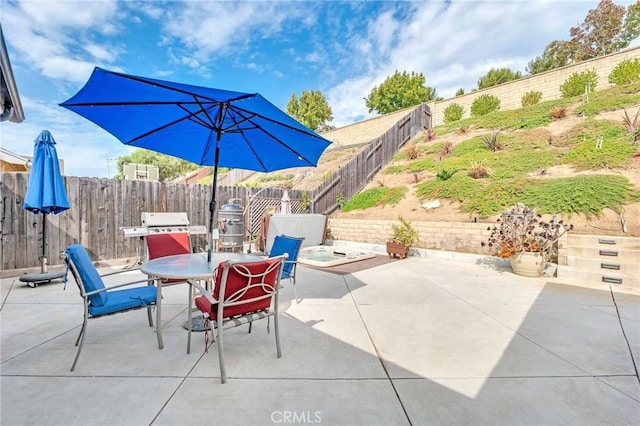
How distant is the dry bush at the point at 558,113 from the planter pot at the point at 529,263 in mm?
8612

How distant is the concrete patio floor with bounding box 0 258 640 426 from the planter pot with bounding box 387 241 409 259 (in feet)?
10.2

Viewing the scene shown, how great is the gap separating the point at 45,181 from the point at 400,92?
2618 centimetres

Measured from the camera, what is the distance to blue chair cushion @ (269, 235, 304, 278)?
11.6 ft

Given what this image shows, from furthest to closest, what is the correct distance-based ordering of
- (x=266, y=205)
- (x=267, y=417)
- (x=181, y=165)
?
(x=181, y=165) < (x=266, y=205) < (x=267, y=417)

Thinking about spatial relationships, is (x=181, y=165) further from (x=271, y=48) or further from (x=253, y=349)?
(x=253, y=349)

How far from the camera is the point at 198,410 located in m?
1.66

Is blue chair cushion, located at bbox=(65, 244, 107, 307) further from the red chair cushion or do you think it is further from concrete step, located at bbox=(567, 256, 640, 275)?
concrete step, located at bbox=(567, 256, 640, 275)

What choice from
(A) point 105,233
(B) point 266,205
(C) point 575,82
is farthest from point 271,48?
(C) point 575,82

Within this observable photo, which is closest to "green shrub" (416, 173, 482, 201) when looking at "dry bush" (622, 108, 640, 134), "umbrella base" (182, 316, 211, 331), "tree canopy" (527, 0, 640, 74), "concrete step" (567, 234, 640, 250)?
"concrete step" (567, 234, 640, 250)

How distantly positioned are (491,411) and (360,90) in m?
28.8

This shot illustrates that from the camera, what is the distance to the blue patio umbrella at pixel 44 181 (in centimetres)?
443

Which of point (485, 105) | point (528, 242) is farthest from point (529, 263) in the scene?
point (485, 105)

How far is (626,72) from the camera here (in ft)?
34.5

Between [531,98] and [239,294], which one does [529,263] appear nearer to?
[239,294]
